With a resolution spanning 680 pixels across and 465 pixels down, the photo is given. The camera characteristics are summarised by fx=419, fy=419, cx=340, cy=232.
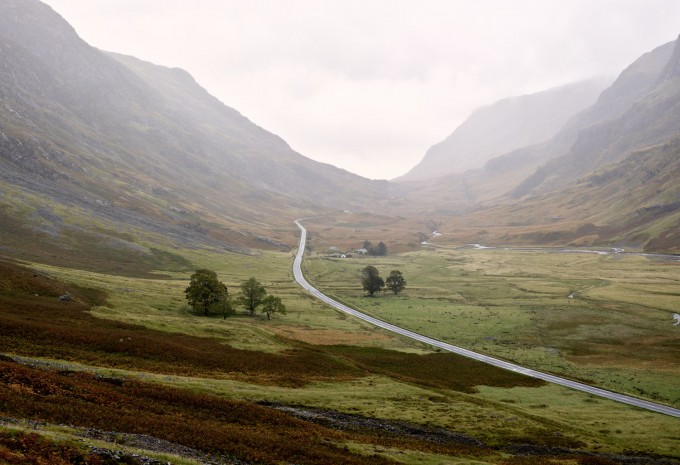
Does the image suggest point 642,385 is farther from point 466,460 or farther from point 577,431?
point 466,460

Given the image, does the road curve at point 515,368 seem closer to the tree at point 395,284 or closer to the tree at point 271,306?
the tree at point 271,306

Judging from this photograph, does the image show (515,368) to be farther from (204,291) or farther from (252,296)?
(204,291)

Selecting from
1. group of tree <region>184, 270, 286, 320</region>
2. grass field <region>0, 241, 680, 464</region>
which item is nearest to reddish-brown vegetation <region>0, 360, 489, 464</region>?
grass field <region>0, 241, 680, 464</region>

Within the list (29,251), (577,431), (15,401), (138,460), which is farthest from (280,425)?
(29,251)

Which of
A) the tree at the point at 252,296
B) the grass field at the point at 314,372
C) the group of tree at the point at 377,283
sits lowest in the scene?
the grass field at the point at 314,372

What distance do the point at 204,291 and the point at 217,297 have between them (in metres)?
3.69

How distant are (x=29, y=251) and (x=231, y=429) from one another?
399 ft

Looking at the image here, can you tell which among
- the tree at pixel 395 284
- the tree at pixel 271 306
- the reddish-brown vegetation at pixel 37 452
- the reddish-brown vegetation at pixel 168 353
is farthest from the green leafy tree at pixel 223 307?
the reddish-brown vegetation at pixel 37 452

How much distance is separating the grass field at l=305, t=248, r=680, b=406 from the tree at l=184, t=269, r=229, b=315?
4643cm

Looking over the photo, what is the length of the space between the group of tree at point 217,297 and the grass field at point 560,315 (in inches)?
1322

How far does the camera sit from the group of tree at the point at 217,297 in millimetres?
91938

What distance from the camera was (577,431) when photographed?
1916 inches

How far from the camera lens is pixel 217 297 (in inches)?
3708

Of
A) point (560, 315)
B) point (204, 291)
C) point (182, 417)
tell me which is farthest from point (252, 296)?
point (560, 315)
